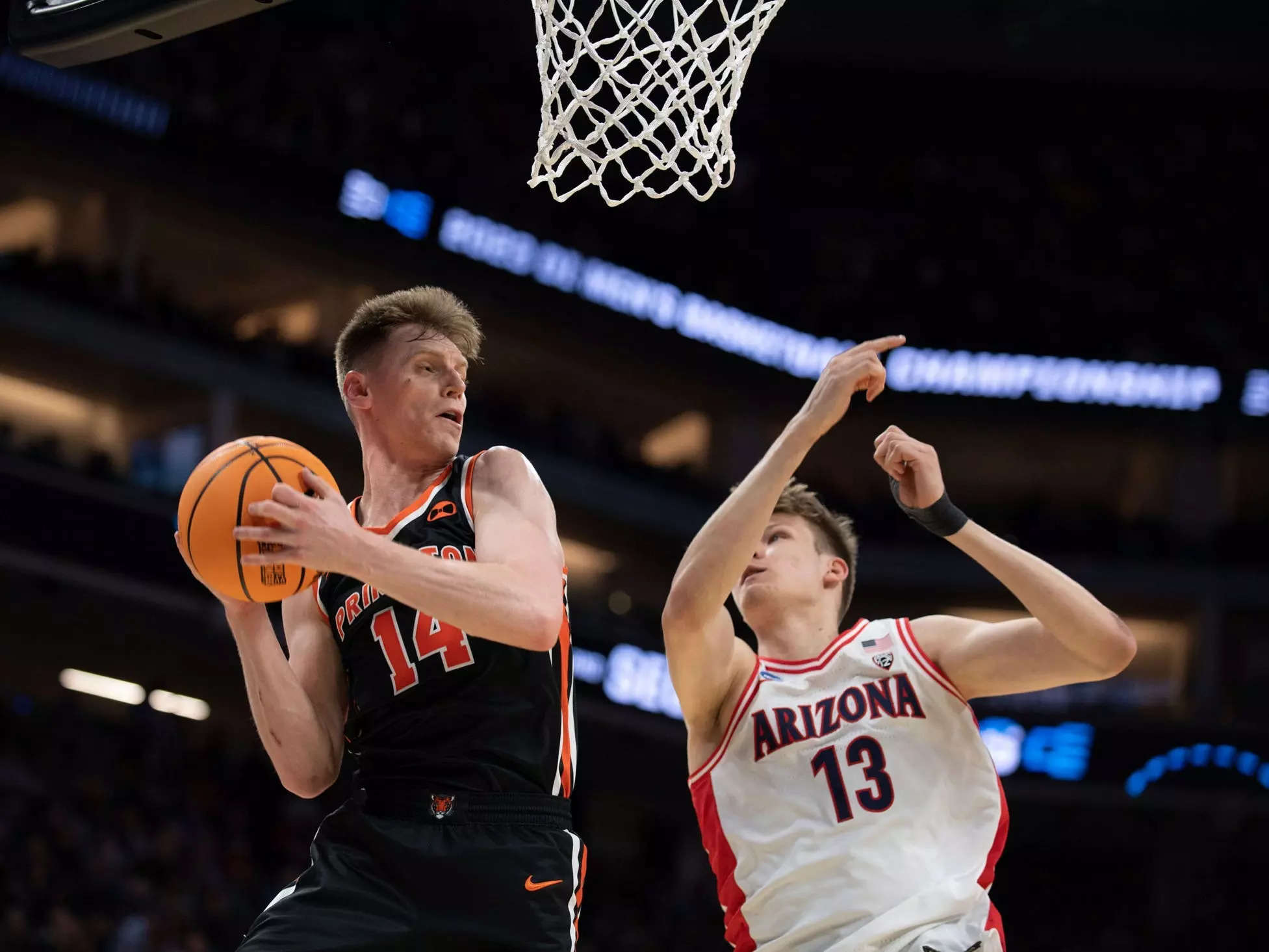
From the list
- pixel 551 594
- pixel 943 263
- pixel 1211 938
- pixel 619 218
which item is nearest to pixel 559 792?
pixel 551 594

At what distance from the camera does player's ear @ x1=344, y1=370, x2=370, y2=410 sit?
12.2 feet

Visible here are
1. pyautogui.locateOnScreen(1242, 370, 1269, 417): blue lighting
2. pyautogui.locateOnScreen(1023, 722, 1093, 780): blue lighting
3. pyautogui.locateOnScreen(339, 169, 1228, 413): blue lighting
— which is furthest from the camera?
pyautogui.locateOnScreen(1242, 370, 1269, 417): blue lighting

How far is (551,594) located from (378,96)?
20777mm

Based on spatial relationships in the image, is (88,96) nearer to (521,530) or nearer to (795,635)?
(795,635)

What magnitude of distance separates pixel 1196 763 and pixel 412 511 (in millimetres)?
16990

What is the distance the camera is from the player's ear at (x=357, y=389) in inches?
147

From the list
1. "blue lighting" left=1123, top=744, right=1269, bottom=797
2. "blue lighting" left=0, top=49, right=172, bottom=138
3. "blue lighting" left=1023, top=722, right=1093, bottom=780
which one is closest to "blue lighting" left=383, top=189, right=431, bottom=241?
"blue lighting" left=0, top=49, right=172, bottom=138

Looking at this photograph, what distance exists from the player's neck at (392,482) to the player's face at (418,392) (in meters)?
0.03

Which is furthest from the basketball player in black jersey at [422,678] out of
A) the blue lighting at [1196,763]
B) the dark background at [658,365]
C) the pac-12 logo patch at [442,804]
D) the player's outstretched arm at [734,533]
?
the blue lighting at [1196,763]

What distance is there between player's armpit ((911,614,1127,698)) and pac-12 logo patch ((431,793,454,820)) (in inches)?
52.6

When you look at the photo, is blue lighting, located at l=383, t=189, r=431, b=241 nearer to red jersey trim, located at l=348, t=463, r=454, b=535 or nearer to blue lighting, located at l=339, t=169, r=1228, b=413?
blue lighting, located at l=339, t=169, r=1228, b=413

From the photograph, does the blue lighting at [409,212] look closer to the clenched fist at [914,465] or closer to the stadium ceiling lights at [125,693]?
the stadium ceiling lights at [125,693]

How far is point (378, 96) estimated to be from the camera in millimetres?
22625

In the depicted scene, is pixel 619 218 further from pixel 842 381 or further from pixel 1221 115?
pixel 842 381
